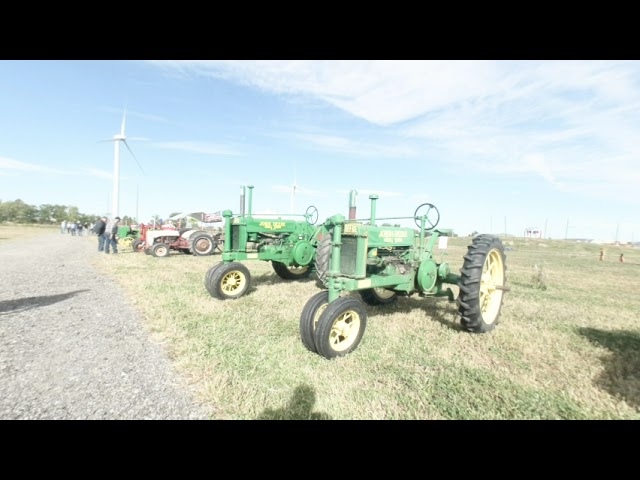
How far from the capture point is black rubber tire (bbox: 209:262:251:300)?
6.21 m

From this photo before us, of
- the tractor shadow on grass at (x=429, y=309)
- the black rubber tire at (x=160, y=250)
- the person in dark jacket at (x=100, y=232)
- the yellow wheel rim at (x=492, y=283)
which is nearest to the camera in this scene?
the yellow wheel rim at (x=492, y=283)

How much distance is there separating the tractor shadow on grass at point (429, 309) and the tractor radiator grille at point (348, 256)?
56.5 inches

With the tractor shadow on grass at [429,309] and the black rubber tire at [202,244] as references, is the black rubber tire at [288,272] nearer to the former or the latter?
the tractor shadow on grass at [429,309]

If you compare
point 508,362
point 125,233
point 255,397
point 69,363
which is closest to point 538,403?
point 508,362

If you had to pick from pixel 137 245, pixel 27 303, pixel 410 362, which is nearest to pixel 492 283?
pixel 410 362

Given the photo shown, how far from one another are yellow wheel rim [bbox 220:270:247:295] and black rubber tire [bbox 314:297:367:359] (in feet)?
10.7

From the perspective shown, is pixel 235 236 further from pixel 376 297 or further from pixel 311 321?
pixel 311 321

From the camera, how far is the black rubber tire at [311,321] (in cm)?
361

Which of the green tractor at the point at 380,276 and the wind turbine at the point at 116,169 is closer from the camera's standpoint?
the green tractor at the point at 380,276

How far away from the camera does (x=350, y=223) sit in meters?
4.40

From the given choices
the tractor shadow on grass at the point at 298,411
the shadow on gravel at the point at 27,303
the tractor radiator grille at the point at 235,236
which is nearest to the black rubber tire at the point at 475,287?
the tractor shadow on grass at the point at 298,411

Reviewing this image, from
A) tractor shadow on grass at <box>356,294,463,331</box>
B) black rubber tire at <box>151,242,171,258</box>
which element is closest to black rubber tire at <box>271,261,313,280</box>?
tractor shadow on grass at <box>356,294,463,331</box>

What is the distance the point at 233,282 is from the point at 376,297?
8.88ft
